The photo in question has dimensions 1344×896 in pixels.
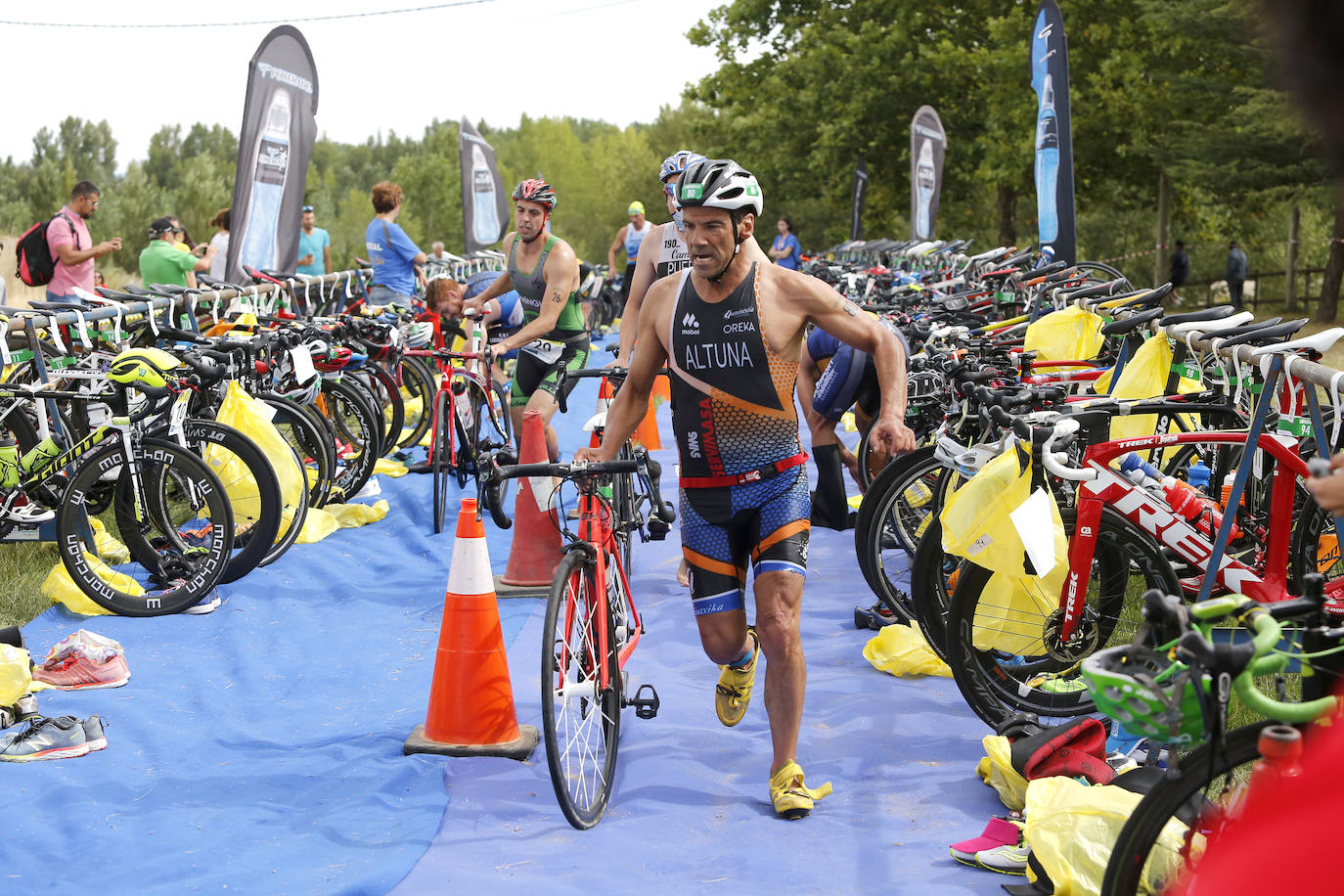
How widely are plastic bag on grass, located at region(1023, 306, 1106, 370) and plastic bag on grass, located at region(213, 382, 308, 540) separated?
4.01 m

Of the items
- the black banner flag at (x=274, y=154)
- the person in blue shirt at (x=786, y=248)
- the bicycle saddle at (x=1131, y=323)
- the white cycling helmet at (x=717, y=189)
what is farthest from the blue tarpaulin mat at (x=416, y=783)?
the person in blue shirt at (x=786, y=248)

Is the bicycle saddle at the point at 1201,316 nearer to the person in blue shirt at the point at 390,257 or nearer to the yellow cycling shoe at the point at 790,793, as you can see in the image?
the yellow cycling shoe at the point at 790,793

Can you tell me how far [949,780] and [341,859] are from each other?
2.06m

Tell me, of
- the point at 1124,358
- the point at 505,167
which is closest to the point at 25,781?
the point at 1124,358

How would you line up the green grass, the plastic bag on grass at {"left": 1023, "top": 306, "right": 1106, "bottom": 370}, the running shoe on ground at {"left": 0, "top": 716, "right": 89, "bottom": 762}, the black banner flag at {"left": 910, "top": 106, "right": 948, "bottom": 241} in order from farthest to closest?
the black banner flag at {"left": 910, "top": 106, "right": 948, "bottom": 241}, the plastic bag on grass at {"left": 1023, "top": 306, "right": 1106, "bottom": 370}, the green grass, the running shoe on ground at {"left": 0, "top": 716, "right": 89, "bottom": 762}

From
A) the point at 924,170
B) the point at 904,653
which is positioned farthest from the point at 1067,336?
the point at 924,170

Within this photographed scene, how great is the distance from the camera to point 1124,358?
19.9 feet

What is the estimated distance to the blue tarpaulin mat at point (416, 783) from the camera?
154 inches

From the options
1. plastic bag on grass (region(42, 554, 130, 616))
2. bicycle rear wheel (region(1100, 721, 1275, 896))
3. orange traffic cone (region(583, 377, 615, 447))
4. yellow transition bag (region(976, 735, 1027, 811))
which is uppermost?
orange traffic cone (region(583, 377, 615, 447))

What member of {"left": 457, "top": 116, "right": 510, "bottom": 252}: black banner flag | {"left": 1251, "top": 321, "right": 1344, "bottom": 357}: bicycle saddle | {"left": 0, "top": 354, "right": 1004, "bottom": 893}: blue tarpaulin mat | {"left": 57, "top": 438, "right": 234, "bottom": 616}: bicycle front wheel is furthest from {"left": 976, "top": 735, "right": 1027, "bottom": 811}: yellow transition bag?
{"left": 457, "top": 116, "right": 510, "bottom": 252}: black banner flag

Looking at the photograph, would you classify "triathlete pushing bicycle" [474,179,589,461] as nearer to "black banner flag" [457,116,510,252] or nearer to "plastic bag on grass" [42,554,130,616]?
"plastic bag on grass" [42,554,130,616]

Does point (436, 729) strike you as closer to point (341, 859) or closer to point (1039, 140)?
point (341, 859)

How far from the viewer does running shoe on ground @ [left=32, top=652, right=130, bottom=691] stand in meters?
5.35

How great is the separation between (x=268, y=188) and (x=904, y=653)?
8.06m
